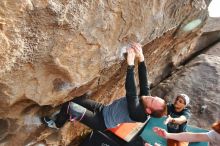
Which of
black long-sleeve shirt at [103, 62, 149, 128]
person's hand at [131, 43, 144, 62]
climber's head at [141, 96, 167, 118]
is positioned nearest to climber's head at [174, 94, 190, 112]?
black long-sleeve shirt at [103, 62, 149, 128]

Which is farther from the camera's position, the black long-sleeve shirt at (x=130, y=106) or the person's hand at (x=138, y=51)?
the person's hand at (x=138, y=51)

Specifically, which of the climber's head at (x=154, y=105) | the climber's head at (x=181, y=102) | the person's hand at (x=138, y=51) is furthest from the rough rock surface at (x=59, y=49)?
the climber's head at (x=181, y=102)

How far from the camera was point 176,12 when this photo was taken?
550cm

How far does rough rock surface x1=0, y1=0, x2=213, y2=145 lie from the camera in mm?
3572

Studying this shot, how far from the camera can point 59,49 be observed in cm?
391

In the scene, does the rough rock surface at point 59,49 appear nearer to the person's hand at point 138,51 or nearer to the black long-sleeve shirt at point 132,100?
the person's hand at point 138,51

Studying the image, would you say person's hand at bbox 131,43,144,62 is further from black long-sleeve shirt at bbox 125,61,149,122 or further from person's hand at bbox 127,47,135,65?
black long-sleeve shirt at bbox 125,61,149,122

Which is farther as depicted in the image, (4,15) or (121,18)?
(121,18)

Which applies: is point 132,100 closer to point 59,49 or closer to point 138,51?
point 138,51

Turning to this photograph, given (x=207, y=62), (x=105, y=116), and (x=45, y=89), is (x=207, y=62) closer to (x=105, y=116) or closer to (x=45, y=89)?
(x=105, y=116)

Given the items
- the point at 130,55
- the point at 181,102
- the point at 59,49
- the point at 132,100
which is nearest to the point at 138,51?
the point at 130,55

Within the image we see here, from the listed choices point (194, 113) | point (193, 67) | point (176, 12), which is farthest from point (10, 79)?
point (193, 67)

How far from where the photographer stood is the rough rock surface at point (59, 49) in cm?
357

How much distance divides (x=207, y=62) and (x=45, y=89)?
5.68m
